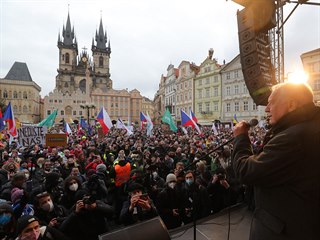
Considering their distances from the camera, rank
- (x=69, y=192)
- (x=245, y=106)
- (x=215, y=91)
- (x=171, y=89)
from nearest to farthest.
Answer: (x=69, y=192) → (x=245, y=106) → (x=215, y=91) → (x=171, y=89)

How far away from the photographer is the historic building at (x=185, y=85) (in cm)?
4519

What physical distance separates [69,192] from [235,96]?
122 feet

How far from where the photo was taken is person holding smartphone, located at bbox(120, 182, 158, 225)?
327cm

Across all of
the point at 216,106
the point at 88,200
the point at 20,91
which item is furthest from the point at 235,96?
the point at 20,91

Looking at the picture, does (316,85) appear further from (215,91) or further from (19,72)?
(19,72)

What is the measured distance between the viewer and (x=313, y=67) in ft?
101

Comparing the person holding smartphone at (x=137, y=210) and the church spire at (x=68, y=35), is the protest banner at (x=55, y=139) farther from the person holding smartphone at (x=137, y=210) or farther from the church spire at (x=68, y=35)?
the church spire at (x=68, y=35)

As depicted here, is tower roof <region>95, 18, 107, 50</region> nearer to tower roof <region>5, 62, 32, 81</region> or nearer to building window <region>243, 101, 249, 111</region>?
tower roof <region>5, 62, 32, 81</region>

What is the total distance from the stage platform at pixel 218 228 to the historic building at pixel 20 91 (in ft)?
244

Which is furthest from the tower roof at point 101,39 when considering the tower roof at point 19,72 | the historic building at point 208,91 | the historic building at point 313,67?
the historic building at point 313,67

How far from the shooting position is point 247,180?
141 centimetres

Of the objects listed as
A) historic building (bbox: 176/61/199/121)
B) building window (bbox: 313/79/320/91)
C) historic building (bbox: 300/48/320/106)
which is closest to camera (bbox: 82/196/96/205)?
historic building (bbox: 300/48/320/106)

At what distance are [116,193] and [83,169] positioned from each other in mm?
2977

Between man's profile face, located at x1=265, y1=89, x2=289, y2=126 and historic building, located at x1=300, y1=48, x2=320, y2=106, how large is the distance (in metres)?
35.4
